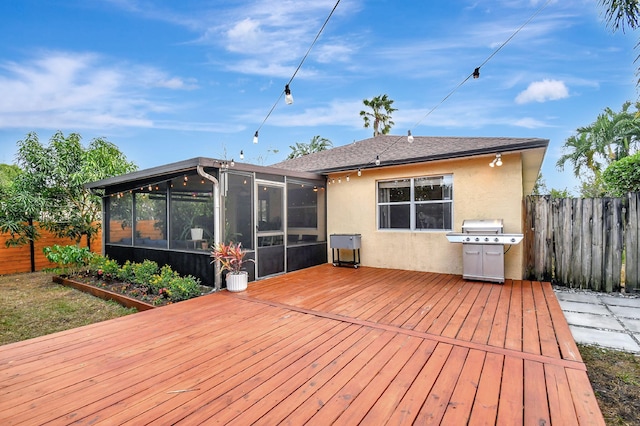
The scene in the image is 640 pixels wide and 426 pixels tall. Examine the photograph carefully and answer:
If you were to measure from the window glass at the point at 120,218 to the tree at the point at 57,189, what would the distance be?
38.3 inches

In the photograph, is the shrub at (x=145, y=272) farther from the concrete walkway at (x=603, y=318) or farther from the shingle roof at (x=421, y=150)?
the concrete walkway at (x=603, y=318)

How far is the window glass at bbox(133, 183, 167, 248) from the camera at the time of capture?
20.1 ft

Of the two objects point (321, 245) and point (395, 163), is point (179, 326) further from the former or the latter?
point (395, 163)

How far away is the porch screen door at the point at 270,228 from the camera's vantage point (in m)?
5.86

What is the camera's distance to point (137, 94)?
10.3 meters

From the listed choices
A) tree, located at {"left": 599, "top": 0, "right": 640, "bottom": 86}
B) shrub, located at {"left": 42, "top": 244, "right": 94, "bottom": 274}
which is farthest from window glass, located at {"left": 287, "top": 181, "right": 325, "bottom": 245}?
tree, located at {"left": 599, "top": 0, "right": 640, "bottom": 86}

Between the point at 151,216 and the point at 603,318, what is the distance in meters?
7.92

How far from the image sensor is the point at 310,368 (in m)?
2.35

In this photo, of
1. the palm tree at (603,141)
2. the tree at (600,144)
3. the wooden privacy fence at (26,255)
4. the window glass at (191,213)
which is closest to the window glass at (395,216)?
the window glass at (191,213)

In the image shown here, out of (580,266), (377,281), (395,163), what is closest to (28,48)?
(395,163)

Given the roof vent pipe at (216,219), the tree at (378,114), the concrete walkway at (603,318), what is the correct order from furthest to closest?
the tree at (378,114) < the roof vent pipe at (216,219) < the concrete walkway at (603,318)

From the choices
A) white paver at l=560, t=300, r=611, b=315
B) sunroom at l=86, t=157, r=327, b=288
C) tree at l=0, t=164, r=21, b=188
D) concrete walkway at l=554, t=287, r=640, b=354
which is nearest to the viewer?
concrete walkway at l=554, t=287, r=640, b=354

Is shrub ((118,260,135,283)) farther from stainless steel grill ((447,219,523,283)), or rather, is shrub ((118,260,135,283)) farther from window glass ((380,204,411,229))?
stainless steel grill ((447,219,523,283))

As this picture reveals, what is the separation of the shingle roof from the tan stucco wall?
0.30 m
